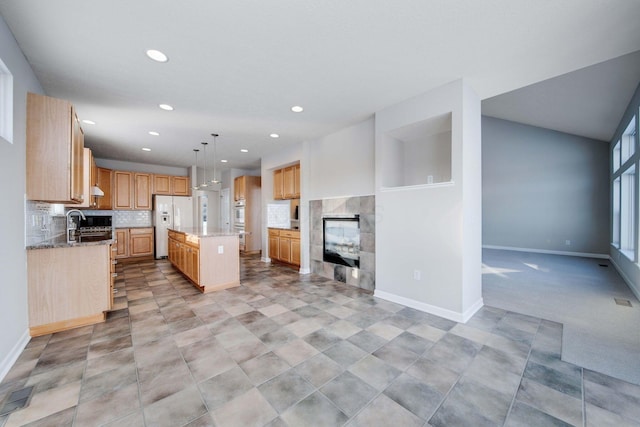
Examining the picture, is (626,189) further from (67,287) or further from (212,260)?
(67,287)

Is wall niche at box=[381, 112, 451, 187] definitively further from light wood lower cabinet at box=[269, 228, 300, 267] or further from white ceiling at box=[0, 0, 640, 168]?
light wood lower cabinet at box=[269, 228, 300, 267]

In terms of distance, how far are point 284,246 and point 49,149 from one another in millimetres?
3919

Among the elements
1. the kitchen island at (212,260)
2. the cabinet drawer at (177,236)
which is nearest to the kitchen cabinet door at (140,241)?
the cabinet drawer at (177,236)

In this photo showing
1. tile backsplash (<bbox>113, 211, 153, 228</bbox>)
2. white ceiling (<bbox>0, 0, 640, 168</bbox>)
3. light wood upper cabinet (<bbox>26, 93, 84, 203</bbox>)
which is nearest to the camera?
white ceiling (<bbox>0, 0, 640, 168</bbox>)

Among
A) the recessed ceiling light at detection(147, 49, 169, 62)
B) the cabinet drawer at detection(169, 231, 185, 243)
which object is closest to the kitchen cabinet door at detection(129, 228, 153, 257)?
the cabinet drawer at detection(169, 231, 185, 243)

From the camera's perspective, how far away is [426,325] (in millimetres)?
2682

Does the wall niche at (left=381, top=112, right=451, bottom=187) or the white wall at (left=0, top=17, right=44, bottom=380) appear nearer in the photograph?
the white wall at (left=0, top=17, right=44, bottom=380)

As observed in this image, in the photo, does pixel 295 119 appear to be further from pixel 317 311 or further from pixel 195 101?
pixel 317 311

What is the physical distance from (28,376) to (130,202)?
221 inches

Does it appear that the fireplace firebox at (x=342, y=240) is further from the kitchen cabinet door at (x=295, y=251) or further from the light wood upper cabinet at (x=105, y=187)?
the light wood upper cabinet at (x=105, y=187)

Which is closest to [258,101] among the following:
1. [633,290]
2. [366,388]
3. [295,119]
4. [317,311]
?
[295,119]

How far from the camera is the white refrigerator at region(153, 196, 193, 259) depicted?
665 centimetres

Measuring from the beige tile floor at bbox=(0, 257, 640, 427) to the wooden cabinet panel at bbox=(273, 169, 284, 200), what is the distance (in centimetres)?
342

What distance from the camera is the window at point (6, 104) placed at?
78.3 inches
